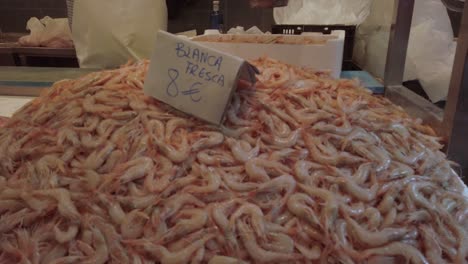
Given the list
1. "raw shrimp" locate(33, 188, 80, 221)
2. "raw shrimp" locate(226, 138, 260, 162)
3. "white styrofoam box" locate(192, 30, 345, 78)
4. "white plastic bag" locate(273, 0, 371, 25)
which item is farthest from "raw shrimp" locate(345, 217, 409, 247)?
"white plastic bag" locate(273, 0, 371, 25)

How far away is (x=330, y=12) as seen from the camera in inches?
116

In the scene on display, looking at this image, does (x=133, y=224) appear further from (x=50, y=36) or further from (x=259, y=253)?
(x=50, y=36)

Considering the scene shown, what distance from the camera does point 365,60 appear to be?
2.59 m

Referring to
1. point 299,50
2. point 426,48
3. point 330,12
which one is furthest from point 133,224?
point 330,12

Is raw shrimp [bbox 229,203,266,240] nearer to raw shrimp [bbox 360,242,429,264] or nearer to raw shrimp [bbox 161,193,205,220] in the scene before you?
raw shrimp [bbox 161,193,205,220]

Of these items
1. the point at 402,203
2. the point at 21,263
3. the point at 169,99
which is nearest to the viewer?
the point at 21,263

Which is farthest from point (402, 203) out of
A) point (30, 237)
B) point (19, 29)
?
point (19, 29)

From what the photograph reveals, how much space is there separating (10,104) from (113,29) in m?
1.41

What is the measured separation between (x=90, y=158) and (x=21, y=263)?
0.86 feet

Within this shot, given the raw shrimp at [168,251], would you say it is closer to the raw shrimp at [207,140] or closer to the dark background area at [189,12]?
the raw shrimp at [207,140]

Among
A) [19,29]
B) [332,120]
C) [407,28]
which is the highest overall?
[407,28]

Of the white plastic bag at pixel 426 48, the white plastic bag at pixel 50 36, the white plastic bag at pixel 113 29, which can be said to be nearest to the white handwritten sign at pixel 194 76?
the white plastic bag at pixel 426 48

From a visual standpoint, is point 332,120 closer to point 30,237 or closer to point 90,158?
point 90,158

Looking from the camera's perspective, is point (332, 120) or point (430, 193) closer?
point (430, 193)
